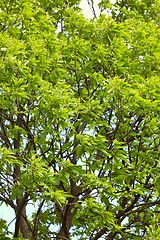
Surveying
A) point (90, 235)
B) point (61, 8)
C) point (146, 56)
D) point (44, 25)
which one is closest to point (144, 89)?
point (146, 56)

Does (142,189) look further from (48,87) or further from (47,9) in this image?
(47,9)

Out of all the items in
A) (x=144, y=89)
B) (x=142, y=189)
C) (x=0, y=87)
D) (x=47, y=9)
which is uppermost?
(x=47, y=9)

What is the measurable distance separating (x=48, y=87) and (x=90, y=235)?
335cm

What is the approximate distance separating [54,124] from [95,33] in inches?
79.3

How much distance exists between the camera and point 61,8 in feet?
34.5

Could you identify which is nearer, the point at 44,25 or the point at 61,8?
the point at 44,25

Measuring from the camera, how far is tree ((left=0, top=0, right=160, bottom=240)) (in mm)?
6832

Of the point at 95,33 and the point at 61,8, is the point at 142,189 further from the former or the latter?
the point at 61,8

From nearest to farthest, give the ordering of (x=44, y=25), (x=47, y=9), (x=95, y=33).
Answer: (x=95, y=33) < (x=44, y=25) < (x=47, y=9)

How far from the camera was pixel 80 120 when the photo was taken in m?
7.30

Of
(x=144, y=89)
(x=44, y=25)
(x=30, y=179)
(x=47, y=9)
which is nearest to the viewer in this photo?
(x=30, y=179)

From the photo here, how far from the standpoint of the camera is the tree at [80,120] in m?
6.83

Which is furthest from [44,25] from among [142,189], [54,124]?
[142,189]

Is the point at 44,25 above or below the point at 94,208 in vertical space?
above
